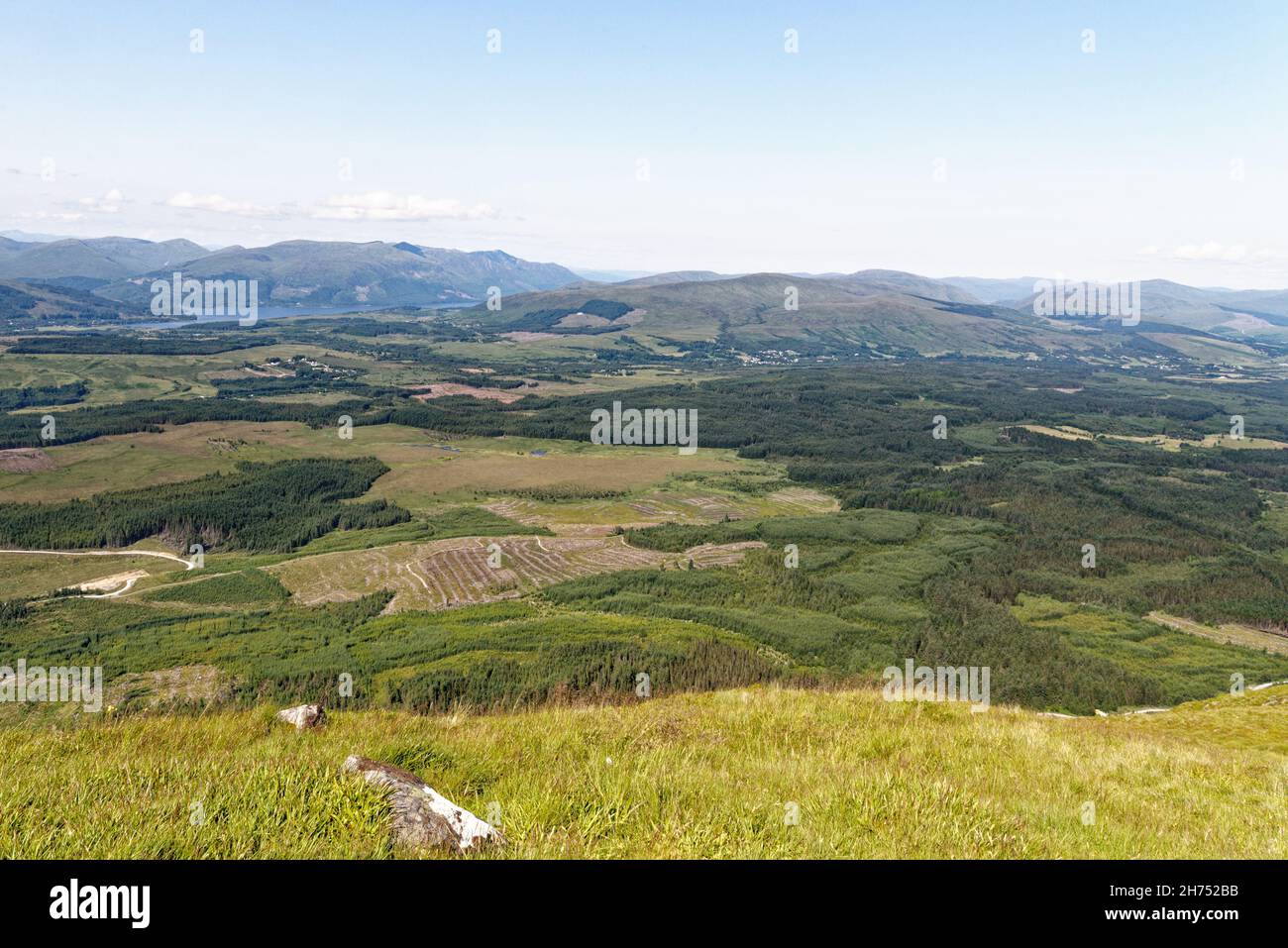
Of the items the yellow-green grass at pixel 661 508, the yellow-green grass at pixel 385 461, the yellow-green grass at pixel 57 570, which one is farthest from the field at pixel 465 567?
the yellow-green grass at pixel 385 461

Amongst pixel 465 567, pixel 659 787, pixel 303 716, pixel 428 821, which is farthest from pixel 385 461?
pixel 428 821

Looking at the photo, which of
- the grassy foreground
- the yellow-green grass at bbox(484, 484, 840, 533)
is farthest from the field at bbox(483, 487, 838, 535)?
the grassy foreground

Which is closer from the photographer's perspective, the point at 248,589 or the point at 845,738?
the point at 845,738

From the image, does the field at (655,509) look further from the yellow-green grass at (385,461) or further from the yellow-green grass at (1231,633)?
the yellow-green grass at (1231,633)

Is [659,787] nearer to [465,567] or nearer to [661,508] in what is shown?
[465,567]
